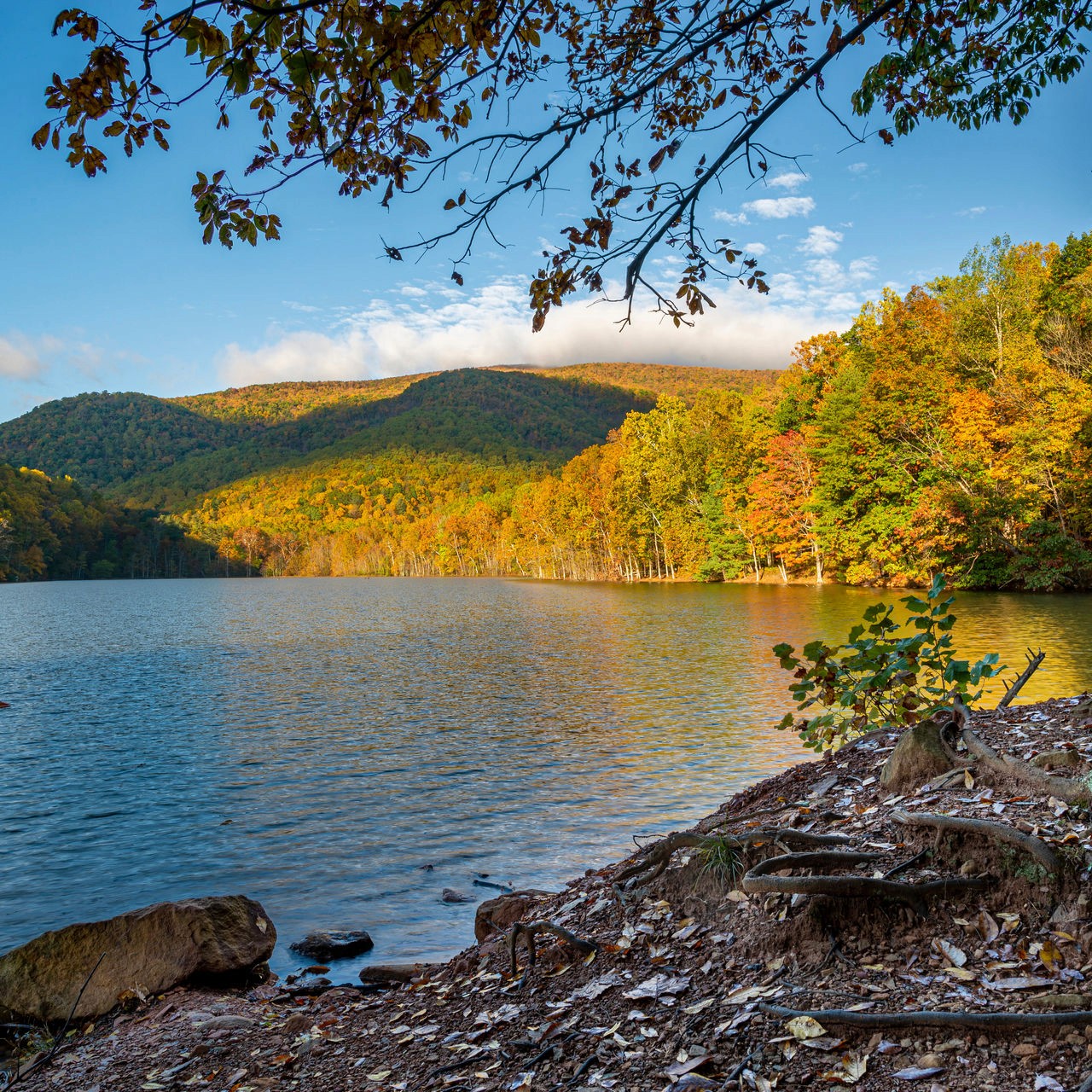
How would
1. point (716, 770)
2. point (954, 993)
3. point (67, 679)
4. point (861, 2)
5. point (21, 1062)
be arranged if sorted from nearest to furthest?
point (954, 993) < point (21, 1062) < point (861, 2) < point (716, 770) < point (67, 679)

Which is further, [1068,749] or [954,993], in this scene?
[1068,749]

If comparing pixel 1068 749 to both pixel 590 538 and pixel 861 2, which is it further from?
pixel 590 538

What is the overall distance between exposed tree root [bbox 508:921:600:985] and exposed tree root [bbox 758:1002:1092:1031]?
1.40 meters

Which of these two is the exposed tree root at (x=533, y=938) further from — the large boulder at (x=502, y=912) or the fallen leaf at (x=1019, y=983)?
the fallen leaf at (x=1019, y=983)

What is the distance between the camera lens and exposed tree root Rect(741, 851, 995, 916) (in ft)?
11.2

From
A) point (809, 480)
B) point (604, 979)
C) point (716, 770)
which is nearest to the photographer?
point (604, 979)

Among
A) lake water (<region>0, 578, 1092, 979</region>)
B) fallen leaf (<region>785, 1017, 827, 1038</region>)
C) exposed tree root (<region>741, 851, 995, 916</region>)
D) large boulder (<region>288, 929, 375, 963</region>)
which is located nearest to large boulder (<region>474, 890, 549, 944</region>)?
lake water (<region>0, 578, 1092, 979</region>)

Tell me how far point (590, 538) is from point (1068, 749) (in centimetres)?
9227

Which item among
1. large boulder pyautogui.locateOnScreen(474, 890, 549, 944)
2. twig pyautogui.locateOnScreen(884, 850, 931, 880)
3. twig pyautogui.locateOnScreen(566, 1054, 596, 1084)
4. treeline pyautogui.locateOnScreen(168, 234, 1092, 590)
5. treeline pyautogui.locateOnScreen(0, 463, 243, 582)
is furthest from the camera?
treeline pyautogui.locateOnScreen(0, 463, 243, 582)

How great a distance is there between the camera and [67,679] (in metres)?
23.0

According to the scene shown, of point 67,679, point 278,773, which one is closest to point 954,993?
point 278,773

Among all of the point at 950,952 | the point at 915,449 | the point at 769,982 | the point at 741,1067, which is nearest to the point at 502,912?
the point at 769,982

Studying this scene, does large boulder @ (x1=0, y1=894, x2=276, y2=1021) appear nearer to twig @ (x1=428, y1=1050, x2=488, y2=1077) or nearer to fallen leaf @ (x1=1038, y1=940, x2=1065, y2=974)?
twig @ (x1=428, y1=1050, x2=488, y2=1077)

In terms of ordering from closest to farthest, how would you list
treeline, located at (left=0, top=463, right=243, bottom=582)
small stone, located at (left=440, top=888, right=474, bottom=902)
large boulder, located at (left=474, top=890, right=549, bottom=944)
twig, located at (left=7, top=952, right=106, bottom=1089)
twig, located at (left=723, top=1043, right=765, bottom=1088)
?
twig, located at (left=723, top=1043, right=765, bottom=1088) < twig, located at (left=7, top=952, right=106, bottom=1089) < large boulder, located at (left=474, top=890, right=549, bottom=944) < small stone, located at (left=440, top=888, right=474, bottom=902) < treeline, located at (left=0, top=463, right=243, bottom=582)
